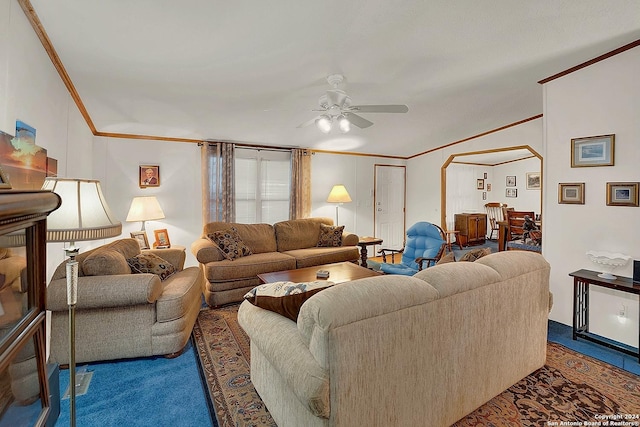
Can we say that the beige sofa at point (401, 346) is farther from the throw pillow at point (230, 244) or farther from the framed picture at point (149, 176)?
the framed picture at point (149, 176)

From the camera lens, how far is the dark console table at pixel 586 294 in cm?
269

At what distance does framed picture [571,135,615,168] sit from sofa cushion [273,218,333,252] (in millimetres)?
3534

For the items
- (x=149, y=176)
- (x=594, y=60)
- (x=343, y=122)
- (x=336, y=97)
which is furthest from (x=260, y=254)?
(x=594, y=60)

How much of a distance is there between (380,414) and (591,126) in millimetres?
3423

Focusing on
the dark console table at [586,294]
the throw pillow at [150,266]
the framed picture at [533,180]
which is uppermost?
the framed picture at [533,180]

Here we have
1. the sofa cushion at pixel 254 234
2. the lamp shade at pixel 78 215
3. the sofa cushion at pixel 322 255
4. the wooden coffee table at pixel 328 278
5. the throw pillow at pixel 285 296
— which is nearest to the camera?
the lamp shade at pixel 78 215

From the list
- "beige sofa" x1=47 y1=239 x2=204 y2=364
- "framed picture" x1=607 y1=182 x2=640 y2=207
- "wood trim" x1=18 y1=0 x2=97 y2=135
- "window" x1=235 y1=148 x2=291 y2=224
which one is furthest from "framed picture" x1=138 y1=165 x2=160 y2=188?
"framed picture" x1=607 y1=182 x2=640 y2=207

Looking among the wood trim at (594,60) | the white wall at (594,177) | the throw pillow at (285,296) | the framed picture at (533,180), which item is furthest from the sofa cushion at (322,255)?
the framed picture at (533,180)

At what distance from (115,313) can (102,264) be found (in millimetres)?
413

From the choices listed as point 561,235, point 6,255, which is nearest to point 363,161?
point 561,235

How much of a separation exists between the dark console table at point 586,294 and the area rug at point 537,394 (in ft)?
1.26

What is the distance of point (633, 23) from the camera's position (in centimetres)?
242

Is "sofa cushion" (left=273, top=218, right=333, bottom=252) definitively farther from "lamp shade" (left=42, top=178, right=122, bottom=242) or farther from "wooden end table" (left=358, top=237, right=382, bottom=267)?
"lamp shade" (left=42, top=178, right=122, bottom=242)

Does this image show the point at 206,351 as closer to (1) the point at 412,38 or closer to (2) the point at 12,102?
(2) the point at 12,102
